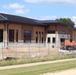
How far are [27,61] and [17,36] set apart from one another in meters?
28.9

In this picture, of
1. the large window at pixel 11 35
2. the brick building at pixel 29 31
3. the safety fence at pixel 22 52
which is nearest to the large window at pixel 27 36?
the brick building at pixel 29 31

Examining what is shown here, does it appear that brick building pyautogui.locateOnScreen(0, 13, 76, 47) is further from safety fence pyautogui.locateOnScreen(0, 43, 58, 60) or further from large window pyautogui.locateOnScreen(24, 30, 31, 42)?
safety fence pyautogui.locateOnScreen(0, 43, 58, 60)

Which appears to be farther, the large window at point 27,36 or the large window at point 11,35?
the large window at point 27,36

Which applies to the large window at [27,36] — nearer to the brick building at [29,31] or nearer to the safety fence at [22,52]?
the brick building at [29,31]

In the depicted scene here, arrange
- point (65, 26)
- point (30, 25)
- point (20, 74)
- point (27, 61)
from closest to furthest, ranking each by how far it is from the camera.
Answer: point (20, 74) → point (27, 61) → point (30, 25) → point (65, 26)

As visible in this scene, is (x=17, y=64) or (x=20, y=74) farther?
(x=17, y=64)

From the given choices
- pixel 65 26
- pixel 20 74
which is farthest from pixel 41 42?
pixel 20 74

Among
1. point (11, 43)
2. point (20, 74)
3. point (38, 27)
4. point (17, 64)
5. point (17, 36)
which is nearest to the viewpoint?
point (20, 74)

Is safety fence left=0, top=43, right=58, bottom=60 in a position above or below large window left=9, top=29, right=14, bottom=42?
below

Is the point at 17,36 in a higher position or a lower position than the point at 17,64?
higher

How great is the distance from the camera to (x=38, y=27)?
210ft

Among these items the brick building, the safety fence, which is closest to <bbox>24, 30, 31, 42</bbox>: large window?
the brick building

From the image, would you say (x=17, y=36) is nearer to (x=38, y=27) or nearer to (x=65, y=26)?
(x=38, y=27)

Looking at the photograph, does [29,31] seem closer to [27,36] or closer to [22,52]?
[27,36]
